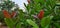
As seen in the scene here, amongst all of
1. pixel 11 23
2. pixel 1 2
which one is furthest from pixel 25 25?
pixel 1 2

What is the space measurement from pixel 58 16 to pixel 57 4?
13cm

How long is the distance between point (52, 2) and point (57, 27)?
0.86 feet

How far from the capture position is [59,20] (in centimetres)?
111

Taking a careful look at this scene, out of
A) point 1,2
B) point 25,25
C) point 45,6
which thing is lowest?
point 1,2

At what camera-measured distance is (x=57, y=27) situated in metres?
1.08

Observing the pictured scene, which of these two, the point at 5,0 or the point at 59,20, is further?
the point at 5,0

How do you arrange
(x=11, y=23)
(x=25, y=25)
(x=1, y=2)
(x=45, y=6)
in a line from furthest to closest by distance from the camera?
1. (x=1, y=2)
2. (x=45, y=6)
3. (x=25, y=25)
4. (x=11, y=23)

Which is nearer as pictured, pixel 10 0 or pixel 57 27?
pixel 57 27

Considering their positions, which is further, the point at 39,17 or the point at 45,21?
the point at 39,17

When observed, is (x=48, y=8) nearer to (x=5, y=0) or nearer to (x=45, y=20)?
(x=45, y=20)

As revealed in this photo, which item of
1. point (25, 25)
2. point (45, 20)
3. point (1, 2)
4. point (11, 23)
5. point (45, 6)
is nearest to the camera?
point (45, 20)

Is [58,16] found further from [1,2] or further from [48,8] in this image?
[1,2]

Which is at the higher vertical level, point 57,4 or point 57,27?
point 57,4

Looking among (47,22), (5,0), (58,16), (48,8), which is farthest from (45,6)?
(5,0)
